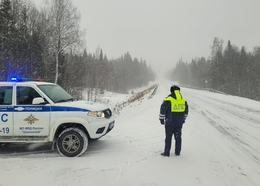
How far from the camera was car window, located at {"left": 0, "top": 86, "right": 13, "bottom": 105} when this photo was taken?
552 centimetres

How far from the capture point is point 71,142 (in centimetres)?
538

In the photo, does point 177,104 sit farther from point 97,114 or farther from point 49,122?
point 49,122

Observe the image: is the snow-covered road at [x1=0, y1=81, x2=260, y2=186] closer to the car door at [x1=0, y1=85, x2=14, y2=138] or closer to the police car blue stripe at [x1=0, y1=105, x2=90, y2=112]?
the car door at [x1=0, y1=85, x2=14, y2=138]

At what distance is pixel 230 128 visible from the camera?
8539mm

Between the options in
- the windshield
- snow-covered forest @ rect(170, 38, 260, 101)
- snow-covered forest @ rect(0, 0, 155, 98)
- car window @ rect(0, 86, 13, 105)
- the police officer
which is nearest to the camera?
the police officer

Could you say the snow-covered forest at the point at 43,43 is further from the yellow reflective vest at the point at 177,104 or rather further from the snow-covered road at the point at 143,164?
the yellow reflective vest at the point at 177,104

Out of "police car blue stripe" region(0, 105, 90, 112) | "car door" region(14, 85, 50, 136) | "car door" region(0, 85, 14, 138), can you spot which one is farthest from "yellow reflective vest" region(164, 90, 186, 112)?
"car door" region(0, 85, 14, 138)

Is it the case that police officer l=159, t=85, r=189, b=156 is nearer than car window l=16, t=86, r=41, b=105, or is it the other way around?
police officer l=159, t=85, r=189, b=156

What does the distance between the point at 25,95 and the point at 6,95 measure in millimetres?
519

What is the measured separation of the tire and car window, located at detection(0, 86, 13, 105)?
5.72 ft

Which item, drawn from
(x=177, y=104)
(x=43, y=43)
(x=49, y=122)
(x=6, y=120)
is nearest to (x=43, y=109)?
(x=49, y=122)

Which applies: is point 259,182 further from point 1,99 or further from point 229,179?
point 1,99

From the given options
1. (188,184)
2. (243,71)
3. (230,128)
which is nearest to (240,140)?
(230,128)

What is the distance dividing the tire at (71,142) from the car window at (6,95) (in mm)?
1742
